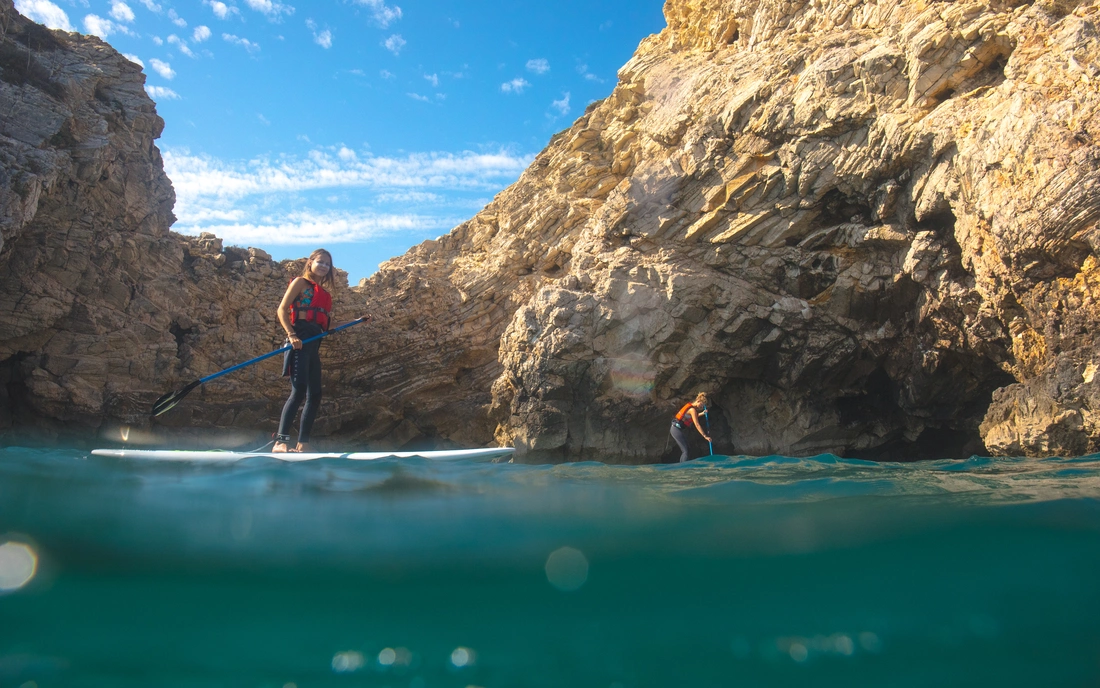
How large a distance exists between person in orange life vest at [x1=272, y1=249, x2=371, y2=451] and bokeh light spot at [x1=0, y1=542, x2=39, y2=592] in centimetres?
402

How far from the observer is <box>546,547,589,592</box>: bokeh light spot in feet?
9.13

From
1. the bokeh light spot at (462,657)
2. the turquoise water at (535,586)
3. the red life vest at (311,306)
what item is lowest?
the bokeh light spot at (462,657)

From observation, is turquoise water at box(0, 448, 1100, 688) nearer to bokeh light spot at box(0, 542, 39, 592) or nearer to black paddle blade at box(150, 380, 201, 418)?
bokeh light spot at box(0, 542, 39, 592)

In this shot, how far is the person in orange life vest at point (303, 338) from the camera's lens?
7152 millimetres

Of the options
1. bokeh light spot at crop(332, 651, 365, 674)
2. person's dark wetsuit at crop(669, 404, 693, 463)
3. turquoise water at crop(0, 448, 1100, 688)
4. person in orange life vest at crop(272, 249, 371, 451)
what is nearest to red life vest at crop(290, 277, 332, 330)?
person in orange life vest at crop(272, 249, 371, 451)

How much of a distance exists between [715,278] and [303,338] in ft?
24.1

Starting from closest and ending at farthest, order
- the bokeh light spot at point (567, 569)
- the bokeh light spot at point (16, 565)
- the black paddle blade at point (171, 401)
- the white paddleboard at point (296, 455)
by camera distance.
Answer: the bokeh light spot at point (16, 565) → the bokeh light spot at point (567, 569) → the white paddleboard at point (296, 455) → the black paddle blade at point (171, 401)

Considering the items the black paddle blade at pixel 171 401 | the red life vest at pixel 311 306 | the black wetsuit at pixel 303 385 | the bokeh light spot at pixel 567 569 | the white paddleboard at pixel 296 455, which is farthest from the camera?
the black paddle blade at pixel 171 401

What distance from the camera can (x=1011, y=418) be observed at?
8.48m

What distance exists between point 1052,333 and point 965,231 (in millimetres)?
1784

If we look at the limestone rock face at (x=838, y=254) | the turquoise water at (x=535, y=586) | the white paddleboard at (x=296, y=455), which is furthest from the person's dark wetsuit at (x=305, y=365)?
the limestone rock face at (x=838, y=254)

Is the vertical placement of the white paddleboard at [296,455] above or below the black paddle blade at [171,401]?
below

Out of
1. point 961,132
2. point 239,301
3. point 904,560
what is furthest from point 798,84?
point 239,301

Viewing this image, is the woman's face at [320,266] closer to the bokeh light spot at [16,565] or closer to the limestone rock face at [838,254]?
the limestone rock face at [838,254]
